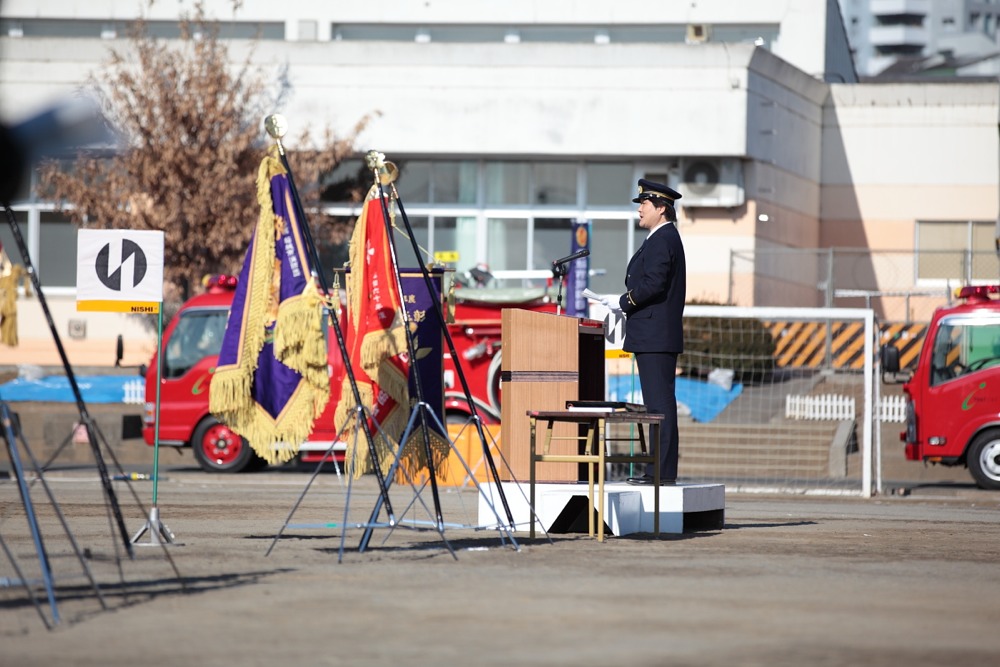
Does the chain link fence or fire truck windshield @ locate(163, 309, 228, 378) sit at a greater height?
the chain link fence

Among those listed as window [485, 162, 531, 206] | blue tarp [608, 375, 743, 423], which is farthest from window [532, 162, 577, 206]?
blue tarp [608, 375, 743, 423]

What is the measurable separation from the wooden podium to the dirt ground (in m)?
0.91

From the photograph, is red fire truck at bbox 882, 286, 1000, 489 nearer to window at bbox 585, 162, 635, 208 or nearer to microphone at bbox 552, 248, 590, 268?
microphone at bbox 552, 248, 590, 268

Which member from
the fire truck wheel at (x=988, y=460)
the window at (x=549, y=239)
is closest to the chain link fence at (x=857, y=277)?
the window at (x=549, y=239)

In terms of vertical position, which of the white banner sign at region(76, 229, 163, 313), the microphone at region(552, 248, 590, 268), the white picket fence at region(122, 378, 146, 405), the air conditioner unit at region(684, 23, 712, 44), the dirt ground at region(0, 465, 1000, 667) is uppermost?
the air conditioner unit at region(684, 23, 712, 44)

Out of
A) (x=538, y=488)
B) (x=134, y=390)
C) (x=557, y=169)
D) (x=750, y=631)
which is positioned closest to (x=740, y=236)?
(x=557, y=169)

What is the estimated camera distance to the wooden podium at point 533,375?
12180 mm

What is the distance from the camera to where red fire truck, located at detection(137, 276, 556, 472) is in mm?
22266

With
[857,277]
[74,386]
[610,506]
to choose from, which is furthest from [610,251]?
[74,386]

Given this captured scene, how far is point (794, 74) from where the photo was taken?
117 feet

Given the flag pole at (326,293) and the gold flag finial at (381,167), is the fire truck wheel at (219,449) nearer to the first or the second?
the flag pole at (326,293)

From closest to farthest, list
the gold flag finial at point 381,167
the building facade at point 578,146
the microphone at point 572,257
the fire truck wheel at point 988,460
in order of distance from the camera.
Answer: the gold flag finial at point 381,167 < the microphone at point 572,257 < the fire truck wheel at point 988,460 < the building facade at point 578,146

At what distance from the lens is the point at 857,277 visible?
3503cm

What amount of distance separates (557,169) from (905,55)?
115496 millimetres
